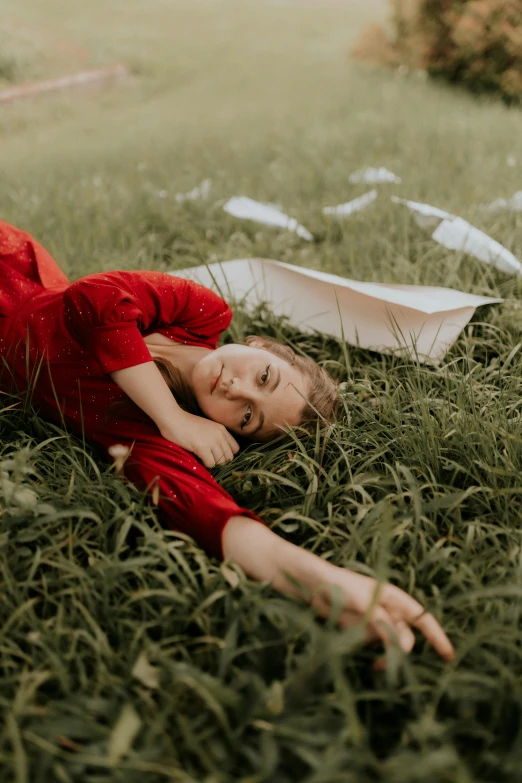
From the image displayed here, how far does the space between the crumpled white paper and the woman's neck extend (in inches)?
53.5

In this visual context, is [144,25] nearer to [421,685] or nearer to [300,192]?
[300,192]

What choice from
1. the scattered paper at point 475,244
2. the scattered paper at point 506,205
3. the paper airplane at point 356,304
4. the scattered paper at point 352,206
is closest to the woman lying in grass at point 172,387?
the paper airplane at point 356,304

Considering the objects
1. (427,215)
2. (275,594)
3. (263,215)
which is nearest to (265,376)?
(275,594)

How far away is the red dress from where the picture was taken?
1.64 meters

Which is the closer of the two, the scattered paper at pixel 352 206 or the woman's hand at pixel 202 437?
the woman's hand at pixel 202 437

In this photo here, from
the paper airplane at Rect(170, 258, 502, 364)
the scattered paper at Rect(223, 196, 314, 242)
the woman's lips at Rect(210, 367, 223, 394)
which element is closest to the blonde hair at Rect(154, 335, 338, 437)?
the woman's lips at Rect(210, 367, 223, 394)

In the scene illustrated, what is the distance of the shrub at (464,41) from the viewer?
24.0 feet

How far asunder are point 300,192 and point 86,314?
2.49 meters

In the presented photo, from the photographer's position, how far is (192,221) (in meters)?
3.52

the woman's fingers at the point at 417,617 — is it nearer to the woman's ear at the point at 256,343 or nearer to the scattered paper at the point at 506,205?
the woman's ear at the point at 256,343

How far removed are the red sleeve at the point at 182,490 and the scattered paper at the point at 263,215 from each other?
182 cm

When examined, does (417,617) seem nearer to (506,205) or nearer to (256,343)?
(256,343)

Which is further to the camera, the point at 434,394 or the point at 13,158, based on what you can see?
the point at 13,158

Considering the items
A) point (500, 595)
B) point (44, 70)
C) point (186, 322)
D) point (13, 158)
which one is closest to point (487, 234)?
point (186, 322)
